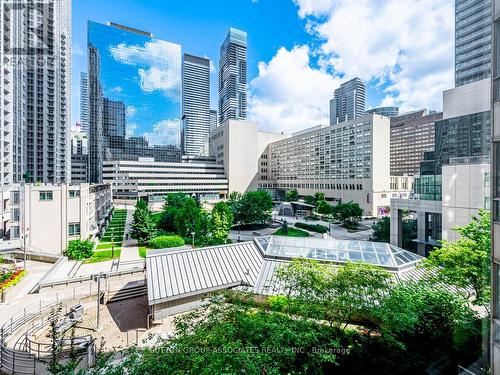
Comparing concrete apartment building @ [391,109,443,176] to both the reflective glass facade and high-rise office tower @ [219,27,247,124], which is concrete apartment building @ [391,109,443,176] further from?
high-rise office tower @ [219,27,247,124]

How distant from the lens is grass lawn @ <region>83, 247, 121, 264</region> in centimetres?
2256

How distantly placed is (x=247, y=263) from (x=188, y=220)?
15614mm

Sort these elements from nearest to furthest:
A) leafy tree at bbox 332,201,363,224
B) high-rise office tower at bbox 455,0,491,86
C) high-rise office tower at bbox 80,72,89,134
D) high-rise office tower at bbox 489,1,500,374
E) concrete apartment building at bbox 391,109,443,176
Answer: high-rise office tower at bbox 489,1,500,374 → high-rise office tower at bbox 455,0,491,86 → leafy tree at bbox 332,201,363,224 → concrete apartment building at bbox 391,109,443,176 → high-rise office tower at bbox 80,72,89,134

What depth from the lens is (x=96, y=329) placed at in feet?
40.5

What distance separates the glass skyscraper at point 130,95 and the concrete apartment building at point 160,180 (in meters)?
23.7

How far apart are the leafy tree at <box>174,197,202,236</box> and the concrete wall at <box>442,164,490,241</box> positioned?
2227 cm

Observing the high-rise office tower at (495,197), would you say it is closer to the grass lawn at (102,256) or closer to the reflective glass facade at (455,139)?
the reflective glass facade at (455,139)

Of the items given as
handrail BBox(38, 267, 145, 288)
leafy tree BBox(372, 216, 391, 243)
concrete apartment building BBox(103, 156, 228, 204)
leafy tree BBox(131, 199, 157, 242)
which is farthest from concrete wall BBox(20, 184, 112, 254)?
concrete apartment building BBox(103, 156, 228, 204)

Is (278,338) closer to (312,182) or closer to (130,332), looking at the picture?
(130,332)

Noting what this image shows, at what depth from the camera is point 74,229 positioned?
24.9m

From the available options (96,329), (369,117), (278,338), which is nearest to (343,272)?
(278,338)

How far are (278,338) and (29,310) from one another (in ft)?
48.7

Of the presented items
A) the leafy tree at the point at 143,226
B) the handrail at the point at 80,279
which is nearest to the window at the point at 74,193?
the leafy tree at the point at 143,226

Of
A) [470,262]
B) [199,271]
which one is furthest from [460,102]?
[199,271]
